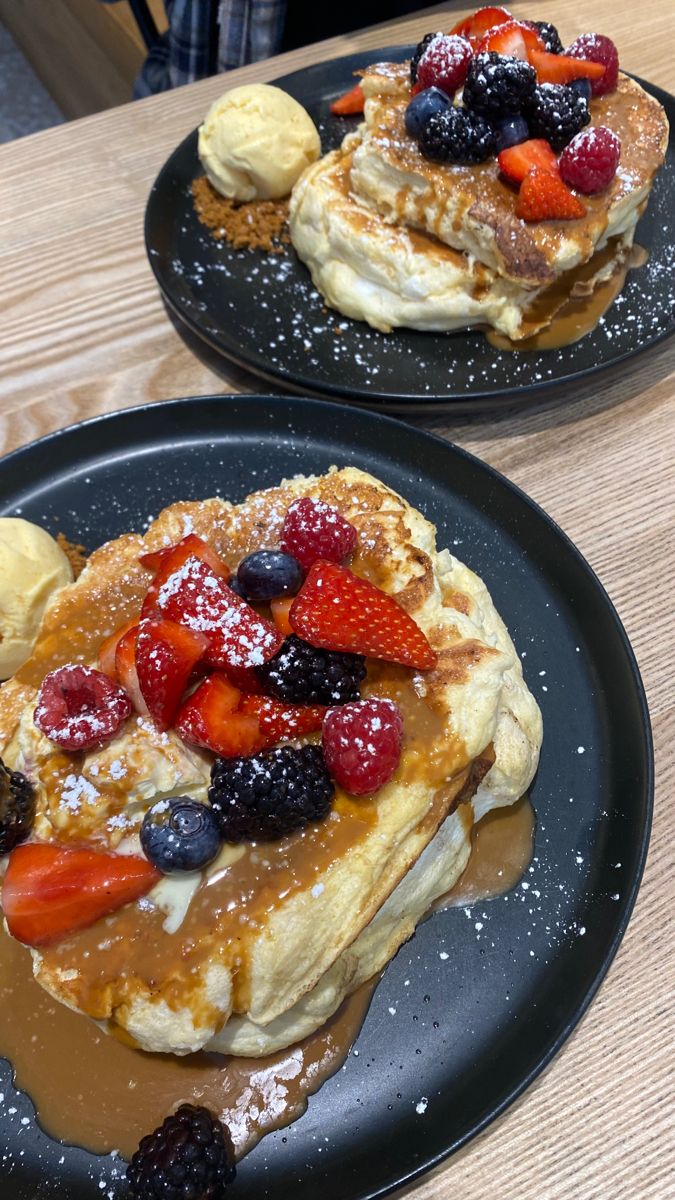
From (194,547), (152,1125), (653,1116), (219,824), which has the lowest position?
(152,1125)

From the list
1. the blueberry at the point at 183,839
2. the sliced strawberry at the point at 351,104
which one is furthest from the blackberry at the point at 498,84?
the blueberry at the point at 183,839

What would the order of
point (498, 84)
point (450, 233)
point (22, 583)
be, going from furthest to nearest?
point (450, 233) < point (498, 84) < point (22, 583)

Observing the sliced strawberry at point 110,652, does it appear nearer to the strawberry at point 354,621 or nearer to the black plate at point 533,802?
the strawberry at point 354,621

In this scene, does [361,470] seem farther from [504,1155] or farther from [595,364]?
[504,1155]

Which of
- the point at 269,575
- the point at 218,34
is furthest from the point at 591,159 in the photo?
the point at 218,34

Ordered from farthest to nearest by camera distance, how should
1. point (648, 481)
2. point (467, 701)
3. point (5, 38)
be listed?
point (5, 38)
point (648, 481)
point (467, 701)

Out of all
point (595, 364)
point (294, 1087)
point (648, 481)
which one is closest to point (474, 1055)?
point (294, 1087)

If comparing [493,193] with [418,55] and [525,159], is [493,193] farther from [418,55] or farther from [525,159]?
[418,55]

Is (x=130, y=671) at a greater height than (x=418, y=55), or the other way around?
(x=418, y=55)
